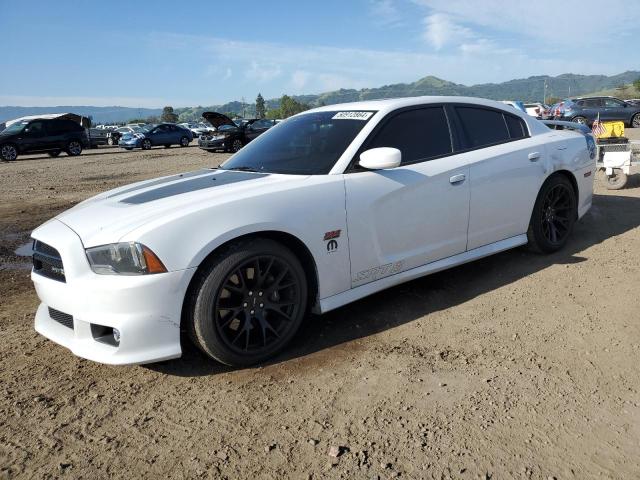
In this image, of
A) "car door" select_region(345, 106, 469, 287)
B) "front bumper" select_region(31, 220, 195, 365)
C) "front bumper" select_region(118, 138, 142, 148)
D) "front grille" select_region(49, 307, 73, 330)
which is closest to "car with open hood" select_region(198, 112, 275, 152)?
"front bumper" select_region(118, 138, 142, 148)

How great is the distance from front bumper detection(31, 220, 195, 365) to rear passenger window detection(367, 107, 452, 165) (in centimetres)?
177

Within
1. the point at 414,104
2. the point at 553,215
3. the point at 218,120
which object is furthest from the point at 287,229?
the point at 218,120

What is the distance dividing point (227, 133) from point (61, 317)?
58.4 feet

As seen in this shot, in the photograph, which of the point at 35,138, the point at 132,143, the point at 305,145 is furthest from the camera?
the point at 132,143

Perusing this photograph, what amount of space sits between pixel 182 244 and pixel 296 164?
1206 mm

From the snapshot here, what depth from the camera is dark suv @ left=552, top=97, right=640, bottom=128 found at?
24.8 meters

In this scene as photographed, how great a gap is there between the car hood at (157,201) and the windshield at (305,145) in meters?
0.19

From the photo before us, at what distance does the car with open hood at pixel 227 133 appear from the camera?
66.5ft

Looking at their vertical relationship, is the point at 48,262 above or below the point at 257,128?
below

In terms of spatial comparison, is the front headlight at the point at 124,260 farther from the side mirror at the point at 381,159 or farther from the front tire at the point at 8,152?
the front tire at the point at 8,152

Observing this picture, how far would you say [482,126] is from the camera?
175 inches

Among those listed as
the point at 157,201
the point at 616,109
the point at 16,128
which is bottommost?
the point at 616,109

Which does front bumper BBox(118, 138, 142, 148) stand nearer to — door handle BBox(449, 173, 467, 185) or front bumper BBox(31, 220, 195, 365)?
door handle BBox(449, 173, 467, 185)

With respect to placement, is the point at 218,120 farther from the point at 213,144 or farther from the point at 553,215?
the point at 553,215
